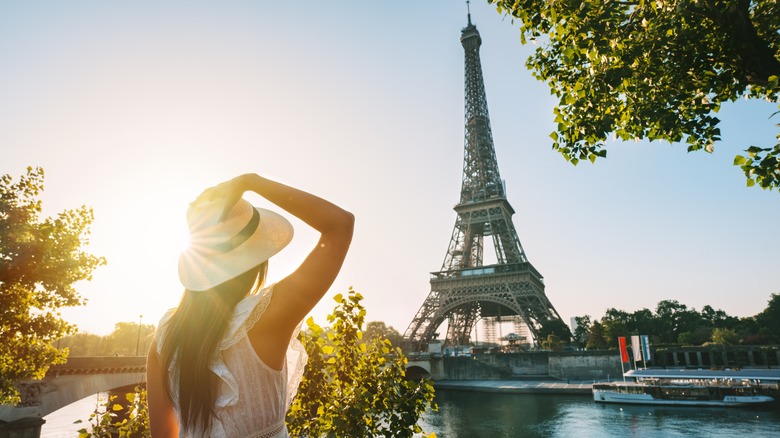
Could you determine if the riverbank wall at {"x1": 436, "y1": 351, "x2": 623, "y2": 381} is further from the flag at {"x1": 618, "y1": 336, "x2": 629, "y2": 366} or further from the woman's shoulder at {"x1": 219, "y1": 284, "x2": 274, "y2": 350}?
the woman's shoulder at {"x1": 219, "y1": 284, "x2": 274, "y2": 350}

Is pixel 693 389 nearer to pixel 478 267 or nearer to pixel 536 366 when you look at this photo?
pixel 536 366

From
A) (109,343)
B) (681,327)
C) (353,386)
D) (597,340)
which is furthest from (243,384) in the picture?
(109,343)

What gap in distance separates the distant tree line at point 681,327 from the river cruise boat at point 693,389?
15.7 metres

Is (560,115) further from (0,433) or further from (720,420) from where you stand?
(720,420)

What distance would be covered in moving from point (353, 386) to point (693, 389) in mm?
36356

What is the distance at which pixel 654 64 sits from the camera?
5.88 m

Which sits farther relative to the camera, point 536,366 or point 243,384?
point 536,366

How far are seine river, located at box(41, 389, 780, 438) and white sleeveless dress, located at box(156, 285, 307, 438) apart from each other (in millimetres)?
25270

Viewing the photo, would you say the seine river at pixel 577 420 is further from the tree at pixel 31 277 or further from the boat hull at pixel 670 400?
the tree at pixel 31 277

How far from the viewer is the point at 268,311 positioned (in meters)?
1.54

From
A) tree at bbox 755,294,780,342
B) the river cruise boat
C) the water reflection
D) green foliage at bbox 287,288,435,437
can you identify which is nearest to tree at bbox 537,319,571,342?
the river cruise boat

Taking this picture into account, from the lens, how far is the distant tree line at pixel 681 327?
5075cm

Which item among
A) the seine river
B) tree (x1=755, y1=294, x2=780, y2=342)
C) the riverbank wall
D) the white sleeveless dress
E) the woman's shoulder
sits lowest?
the seine river

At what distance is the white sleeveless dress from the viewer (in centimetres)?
156
